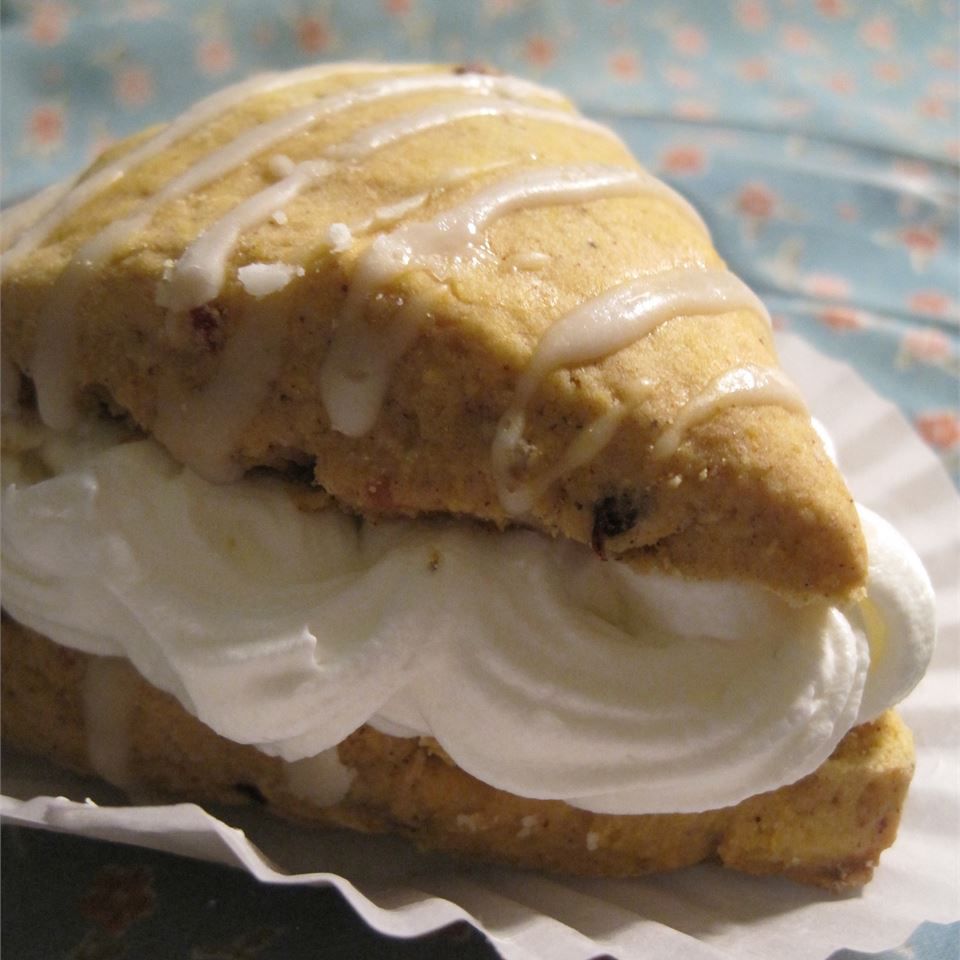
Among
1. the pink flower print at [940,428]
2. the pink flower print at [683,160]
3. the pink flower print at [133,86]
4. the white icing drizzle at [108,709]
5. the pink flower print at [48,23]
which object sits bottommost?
the white icing drizzle at [108,709]

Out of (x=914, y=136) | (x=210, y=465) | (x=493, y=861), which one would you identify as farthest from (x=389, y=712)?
(x=914, y=136)

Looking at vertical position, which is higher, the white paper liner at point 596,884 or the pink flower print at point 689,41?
the pink flower print at point 689,41

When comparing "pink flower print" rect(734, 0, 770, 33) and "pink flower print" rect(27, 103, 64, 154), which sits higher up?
"pink flower print" rect(734, 0, 770, 33)

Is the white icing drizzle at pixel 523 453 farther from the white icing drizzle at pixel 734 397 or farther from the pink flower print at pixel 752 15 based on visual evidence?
the pink flower print at pixel 752 15

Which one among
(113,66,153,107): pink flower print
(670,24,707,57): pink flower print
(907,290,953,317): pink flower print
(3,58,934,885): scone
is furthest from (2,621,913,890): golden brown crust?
(670,24,707,57): pink flower print

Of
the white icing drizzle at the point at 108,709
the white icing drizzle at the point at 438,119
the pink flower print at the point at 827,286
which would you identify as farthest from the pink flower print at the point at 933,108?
the white icing drizzle at the point at 108,709

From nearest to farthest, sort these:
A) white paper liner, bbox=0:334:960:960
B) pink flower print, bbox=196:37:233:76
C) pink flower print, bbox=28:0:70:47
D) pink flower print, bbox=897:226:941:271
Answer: white paper liner, bbox=0:334:960:960
pink flower print, bbox=897:226:941:271
pink flower print, bbox=28:0:70:47
pink flower print, bbox=196:37:233:76

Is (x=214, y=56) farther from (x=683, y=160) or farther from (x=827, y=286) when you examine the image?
(x=827, y=286)

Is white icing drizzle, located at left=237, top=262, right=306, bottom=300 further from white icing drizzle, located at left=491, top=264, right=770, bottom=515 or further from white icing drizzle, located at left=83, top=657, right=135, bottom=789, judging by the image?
white icing drizzle, located at left=83, top=657, right=135, bottom=789
